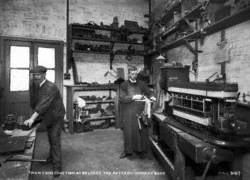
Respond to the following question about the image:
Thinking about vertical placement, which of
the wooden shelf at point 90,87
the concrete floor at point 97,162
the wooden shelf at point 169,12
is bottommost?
the concrete floor at point 97,162

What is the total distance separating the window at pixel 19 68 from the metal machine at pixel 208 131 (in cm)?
408

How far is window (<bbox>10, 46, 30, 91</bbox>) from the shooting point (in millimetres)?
4742

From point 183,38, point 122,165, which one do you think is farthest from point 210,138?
point 183,38

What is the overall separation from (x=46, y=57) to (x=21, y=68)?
68 cm

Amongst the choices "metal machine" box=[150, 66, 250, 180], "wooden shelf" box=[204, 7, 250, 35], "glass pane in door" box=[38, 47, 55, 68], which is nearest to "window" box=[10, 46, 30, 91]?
"glass pane in door" box=[38, 47, 55, 68]

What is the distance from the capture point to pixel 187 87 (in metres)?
2.02

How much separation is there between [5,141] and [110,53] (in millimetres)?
3966

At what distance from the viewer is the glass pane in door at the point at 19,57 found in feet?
15.5

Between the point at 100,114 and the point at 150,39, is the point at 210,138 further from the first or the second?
the point at 150,39

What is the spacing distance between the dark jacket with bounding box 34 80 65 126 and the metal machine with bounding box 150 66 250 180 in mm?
1592

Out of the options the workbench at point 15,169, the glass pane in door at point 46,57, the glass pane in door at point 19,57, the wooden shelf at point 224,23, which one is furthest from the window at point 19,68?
the wooden shelf at point 224,23

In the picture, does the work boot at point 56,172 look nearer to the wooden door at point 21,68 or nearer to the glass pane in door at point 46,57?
the wooden door at point 21,68

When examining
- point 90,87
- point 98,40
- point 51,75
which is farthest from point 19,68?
point 98,40

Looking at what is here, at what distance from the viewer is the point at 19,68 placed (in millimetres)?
4777
